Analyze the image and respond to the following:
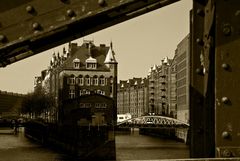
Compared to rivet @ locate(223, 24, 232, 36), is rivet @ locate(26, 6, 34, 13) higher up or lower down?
higher up

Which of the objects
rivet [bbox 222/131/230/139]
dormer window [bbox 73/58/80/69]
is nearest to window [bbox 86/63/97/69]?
dormer window [bbox 73/58/80/69]

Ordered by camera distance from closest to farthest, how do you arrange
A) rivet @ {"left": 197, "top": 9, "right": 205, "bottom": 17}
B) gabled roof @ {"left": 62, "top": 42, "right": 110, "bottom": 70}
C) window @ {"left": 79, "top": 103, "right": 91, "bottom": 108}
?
rivet @ {"left": 197, "top": 9, "right": 205, "bottom": 17} < window @ {"left": 79, "top": 103, "right": 91, "bottom": 108} < gabled roof @ {"left": 62, "top": 42, "right": 110, "bottom": 70}

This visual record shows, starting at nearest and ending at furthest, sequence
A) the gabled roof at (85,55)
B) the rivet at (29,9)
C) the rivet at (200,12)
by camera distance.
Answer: the rivet at (29,9), the rivet at (200,12), the gabled roof at (85,55)

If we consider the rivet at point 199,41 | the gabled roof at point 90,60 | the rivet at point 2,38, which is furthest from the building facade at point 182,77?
the rivet at point 2,38

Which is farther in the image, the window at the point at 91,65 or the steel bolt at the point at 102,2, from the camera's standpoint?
the window at the point at 91,65

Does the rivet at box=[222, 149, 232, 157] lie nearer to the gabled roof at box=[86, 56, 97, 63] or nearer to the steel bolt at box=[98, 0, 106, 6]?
the steel bolt at box=[98, 0, 106, 6]

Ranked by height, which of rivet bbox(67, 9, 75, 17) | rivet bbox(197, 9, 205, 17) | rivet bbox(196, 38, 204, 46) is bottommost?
rivet bbox(196, 38, 204, 46)

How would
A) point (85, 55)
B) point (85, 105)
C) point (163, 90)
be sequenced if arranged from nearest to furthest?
point (85, 105) → point (85, 55) → point (163, 90)

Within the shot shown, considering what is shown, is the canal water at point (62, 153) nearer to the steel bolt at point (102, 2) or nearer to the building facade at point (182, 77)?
the building facade at point (182, 77)

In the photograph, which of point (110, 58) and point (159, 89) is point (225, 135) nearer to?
point (110, 58)

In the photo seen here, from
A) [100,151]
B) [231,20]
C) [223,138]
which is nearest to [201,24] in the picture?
[231,20]

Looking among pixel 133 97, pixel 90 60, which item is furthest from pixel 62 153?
pixel 133 97

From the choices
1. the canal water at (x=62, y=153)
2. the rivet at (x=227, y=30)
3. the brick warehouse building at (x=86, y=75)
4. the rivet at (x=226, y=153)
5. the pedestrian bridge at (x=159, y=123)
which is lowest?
the canal water at (x=62, y=153)

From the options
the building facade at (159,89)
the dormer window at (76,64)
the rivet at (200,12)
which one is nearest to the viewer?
the rivet at (200,12)
